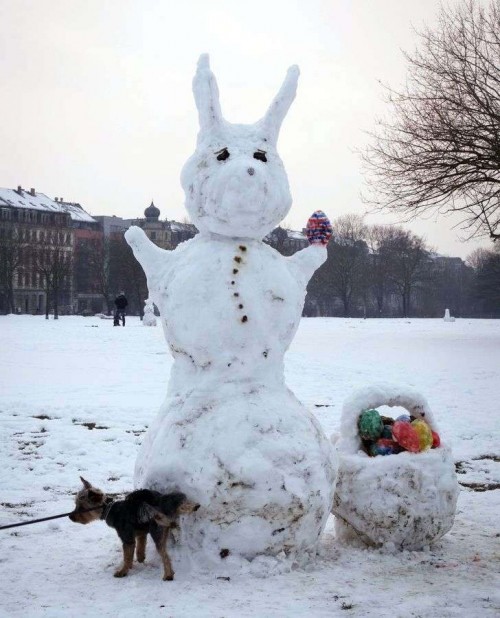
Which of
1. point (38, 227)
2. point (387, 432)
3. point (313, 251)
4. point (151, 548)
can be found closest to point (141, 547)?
point (151, 548)

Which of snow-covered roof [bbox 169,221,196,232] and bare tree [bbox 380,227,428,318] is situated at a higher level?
snow-covered roof [bbox 169,221,196,232]

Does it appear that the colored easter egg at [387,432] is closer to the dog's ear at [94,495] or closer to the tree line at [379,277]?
the dog's ear at [94,495]

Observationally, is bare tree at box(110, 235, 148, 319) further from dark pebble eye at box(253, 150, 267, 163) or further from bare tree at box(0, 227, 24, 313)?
dark pebble eye at box(253, 150, 267, 163)

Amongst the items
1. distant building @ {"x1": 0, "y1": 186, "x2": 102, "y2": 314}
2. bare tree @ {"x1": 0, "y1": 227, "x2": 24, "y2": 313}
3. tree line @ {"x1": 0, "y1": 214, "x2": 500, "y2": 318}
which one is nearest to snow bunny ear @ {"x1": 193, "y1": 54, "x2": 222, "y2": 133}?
tree line @ {"x1": 0, "y1": 214, "x2": 500, "y2": 318}

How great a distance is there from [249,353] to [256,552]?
115cm

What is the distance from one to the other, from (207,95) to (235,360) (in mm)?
1709

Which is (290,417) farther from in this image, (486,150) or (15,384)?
(486,150)

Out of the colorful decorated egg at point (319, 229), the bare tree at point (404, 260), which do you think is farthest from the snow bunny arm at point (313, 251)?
the bare tree at point (404, 260)

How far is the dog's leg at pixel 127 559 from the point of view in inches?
152

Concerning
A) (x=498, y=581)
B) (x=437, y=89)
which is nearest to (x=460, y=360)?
(x=437, y=89)

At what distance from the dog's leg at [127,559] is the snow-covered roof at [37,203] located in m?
75.2

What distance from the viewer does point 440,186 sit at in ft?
65.9

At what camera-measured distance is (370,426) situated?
15.1 ft

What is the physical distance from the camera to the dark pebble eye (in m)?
4.35
